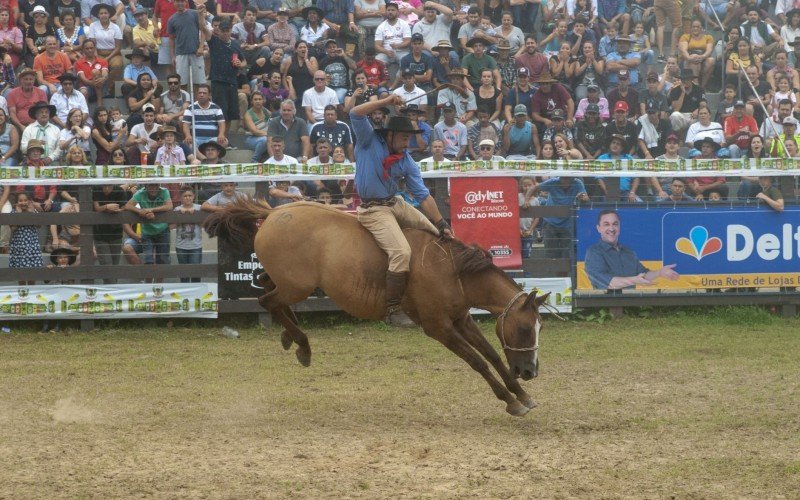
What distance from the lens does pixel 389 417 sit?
8.43 metres

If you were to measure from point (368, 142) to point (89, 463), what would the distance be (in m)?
3.40

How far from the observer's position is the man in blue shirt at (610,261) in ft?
43.0

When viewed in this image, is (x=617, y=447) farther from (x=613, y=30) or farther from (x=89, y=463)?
(x=613, y=30)

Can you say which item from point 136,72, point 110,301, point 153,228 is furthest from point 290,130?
point 110,301

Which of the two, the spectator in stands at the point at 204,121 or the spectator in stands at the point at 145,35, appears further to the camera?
the spectator in stands at the point at 145,35

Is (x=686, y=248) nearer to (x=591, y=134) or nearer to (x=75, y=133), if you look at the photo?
(x=591, y=134)

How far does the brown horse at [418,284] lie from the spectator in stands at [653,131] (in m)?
8.50

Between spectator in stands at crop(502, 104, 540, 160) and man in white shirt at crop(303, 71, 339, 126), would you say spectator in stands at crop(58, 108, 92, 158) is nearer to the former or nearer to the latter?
man in white shirt at crop(303, 71, 339, 126)

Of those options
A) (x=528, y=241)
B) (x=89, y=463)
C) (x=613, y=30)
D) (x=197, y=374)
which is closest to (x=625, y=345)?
(x=528, y=241)

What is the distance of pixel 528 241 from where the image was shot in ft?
43.2

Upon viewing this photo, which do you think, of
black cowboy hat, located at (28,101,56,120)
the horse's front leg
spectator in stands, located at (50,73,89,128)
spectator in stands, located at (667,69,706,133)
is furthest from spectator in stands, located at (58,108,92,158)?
spectator in stands, located at (667,69,706,133)

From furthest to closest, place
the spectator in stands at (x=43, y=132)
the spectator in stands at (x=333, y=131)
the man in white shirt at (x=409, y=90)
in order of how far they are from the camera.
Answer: the man in white shirt at (x=409, y=90) < the spectator in stands at (x=333, y=131) < the spectator in stands at (x=43, y=132)

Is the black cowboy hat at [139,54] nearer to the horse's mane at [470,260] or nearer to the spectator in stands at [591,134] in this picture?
the spectator in stands at [591,134]

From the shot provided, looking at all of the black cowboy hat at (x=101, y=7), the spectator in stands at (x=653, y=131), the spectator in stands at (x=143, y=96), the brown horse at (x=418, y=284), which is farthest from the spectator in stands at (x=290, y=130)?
the brown horse at (x=418, y=284)
